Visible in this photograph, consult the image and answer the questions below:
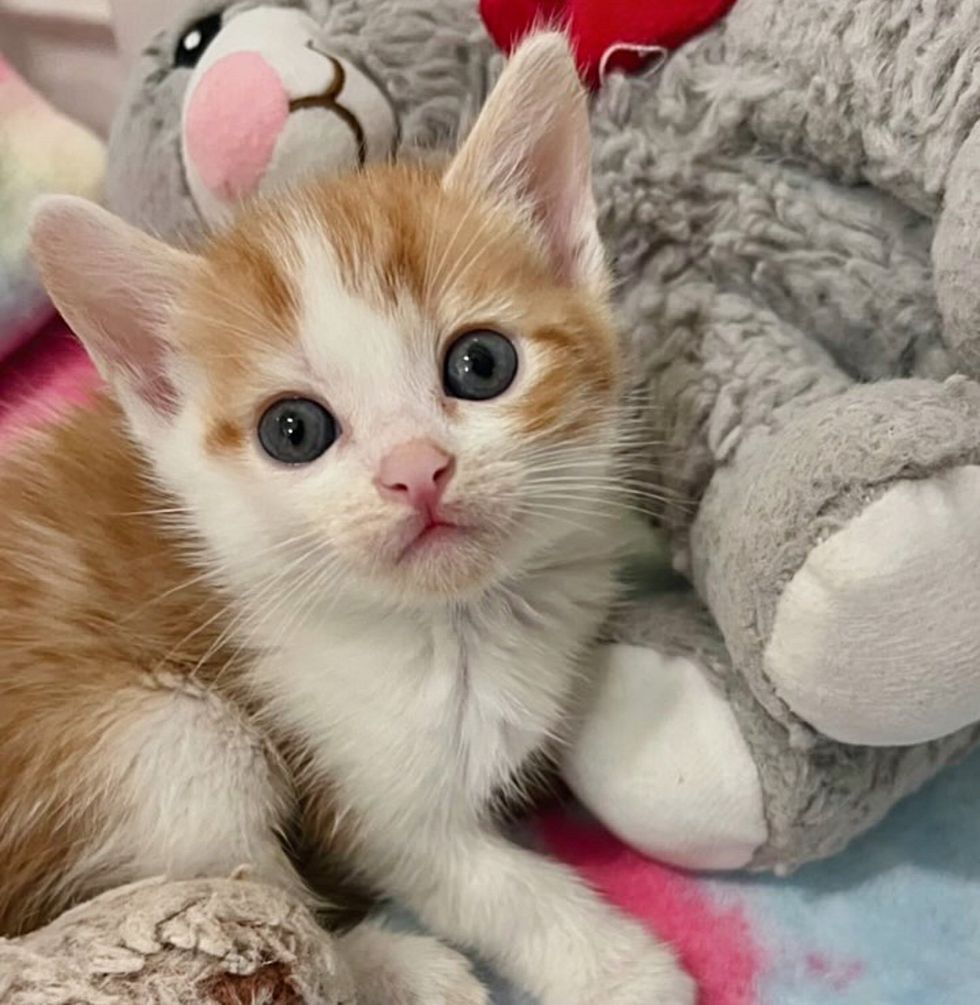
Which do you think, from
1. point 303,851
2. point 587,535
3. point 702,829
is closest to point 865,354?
point 587,535

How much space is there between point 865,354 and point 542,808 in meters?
0.41

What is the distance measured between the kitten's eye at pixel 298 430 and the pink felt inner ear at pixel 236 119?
264 mm

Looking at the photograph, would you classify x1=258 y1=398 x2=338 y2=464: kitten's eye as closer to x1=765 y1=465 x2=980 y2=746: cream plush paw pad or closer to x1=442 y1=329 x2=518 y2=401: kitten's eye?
x1=442 y1=329 x2=518 y2=401: kitten's eye

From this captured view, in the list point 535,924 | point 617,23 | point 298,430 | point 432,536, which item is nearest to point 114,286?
point 298,430

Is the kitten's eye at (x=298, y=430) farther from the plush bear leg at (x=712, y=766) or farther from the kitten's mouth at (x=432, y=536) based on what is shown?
the plush bear leg at (x=712, y=766)

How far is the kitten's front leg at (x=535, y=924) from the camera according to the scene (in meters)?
0.84

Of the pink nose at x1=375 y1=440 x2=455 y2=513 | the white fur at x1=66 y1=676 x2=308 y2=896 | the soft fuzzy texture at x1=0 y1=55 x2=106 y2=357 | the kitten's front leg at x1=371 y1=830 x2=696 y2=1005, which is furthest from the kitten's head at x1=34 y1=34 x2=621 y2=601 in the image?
the soft fuzzy texture at x1=0 y1=55 x2=106 y2=357

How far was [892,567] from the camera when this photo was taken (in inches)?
27.3

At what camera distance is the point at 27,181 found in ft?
4.69

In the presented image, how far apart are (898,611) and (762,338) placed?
237 millimetres

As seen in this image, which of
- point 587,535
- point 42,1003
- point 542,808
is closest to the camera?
point 42,1003

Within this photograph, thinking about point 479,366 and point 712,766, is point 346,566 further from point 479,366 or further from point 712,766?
point 712,766

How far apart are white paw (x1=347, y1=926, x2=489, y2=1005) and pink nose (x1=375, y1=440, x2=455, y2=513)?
13.0 inches

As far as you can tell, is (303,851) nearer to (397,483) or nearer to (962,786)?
(397,483)
